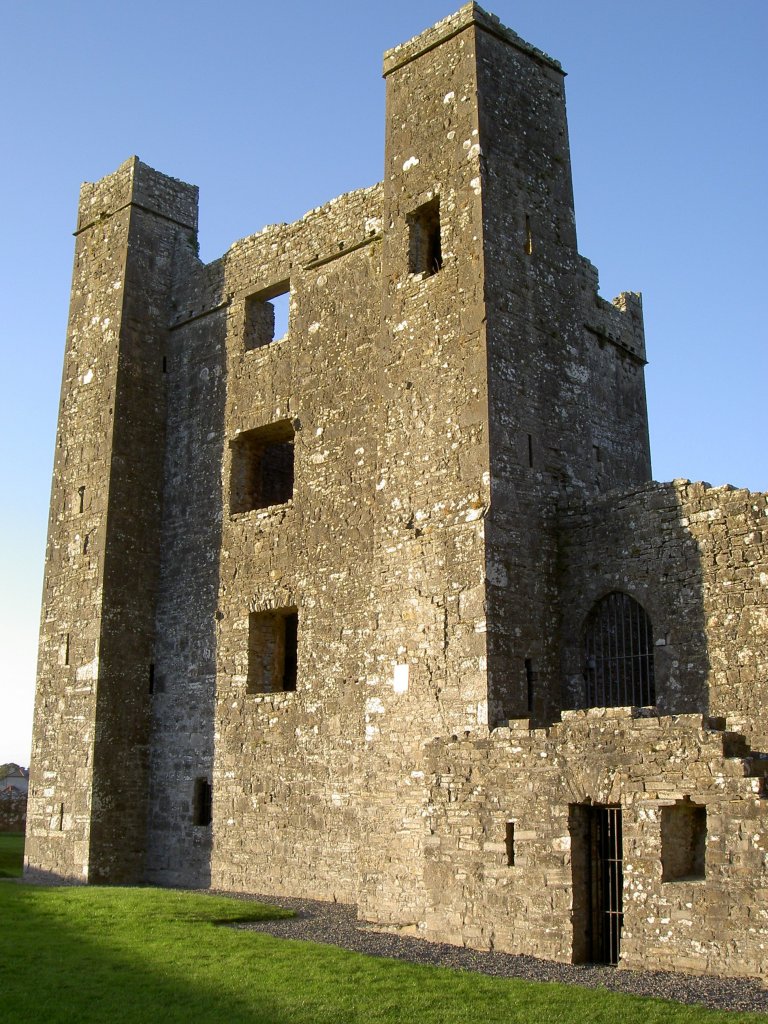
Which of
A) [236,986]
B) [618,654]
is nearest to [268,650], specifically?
[618,654]

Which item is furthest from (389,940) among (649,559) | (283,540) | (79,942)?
(283,540)

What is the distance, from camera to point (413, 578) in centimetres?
1308

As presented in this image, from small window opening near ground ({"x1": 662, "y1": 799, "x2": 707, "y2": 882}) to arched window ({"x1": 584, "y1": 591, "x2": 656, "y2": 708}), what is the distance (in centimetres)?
289

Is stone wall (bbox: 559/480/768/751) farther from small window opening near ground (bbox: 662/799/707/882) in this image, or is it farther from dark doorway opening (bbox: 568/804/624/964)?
dark doorway opening (bbox: 568/804/624/964)

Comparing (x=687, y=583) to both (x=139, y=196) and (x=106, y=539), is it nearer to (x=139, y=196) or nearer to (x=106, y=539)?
(x=106, y=539)

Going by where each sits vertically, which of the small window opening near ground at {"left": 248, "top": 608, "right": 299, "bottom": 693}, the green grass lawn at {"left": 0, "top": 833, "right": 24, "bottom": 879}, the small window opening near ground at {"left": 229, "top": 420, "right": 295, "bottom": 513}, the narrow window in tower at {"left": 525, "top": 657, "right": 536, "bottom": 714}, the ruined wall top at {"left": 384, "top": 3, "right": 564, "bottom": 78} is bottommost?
the green grass lawn at {"left": 0, "top": 833, "right": 24, "bottom": 879}

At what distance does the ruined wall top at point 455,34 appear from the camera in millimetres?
14336

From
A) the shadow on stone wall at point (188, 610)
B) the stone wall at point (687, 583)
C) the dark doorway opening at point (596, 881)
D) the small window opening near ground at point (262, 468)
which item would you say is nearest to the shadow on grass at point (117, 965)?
the dark doorway opening at point (596, 881)

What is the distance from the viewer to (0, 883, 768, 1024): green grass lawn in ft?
24.8

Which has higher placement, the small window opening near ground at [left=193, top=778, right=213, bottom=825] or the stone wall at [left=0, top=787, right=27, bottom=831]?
the small window opening near ground at [left=193, top=778, right=213, bottom=825]

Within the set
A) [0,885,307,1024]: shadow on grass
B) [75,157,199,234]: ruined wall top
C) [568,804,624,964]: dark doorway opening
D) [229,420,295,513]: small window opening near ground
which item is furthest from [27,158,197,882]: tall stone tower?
[568,804,624,964]: dark doorway opening

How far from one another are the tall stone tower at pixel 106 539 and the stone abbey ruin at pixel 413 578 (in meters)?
0.06

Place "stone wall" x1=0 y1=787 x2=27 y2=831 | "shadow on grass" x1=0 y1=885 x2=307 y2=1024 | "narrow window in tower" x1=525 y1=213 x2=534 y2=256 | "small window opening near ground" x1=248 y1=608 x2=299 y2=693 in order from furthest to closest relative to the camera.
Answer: "stone wall" x1=0 y1=787 x2=27 y2=831 → "small window opening near ground" x1=248 y1=608 x2=299 y2=693 → "narrow window in tower" x1=525 y1=213 x2=534 y2=256 → "shadow on grass" x1=0 y1=885 x2=307 y2=1024

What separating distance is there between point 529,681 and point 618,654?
3.45 ft
